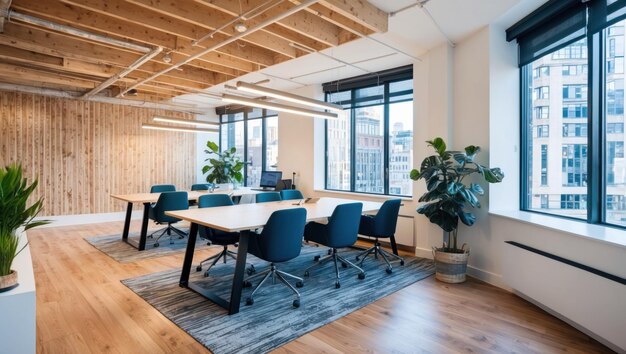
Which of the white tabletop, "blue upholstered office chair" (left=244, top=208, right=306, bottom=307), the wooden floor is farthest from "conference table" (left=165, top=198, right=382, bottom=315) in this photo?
the wooden floor

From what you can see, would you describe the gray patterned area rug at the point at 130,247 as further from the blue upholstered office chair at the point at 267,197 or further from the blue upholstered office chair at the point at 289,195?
the blue upholstered office chair at the point at 289,195

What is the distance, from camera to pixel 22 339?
167 centimetres

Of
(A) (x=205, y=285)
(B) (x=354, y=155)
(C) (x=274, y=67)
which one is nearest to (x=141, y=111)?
(C) (x=274, y=67)

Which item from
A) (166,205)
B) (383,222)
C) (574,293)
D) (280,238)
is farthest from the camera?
(166,205)

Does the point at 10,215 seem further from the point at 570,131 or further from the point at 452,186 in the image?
the point at 570,131

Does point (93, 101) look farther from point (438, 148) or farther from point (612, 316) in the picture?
point (612, 316)

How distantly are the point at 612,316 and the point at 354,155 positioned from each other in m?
4.77

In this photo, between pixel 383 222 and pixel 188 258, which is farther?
pixel 383 222

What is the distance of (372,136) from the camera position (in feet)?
21.4

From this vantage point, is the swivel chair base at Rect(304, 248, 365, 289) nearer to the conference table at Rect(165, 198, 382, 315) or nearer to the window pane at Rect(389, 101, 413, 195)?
the conference table at Rect(165, 198, 382, 315)

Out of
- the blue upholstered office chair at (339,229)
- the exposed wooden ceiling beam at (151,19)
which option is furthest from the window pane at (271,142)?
the blue upholstered office chair at (339,229)

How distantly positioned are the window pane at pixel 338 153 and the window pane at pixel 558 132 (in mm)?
3377

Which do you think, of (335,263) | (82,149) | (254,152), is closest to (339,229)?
(335,263)

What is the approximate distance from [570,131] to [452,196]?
1.34 metres
